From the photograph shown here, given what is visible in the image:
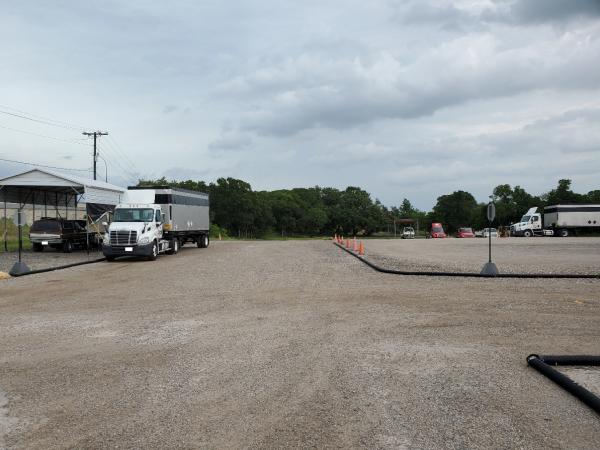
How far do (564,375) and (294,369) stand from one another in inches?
124

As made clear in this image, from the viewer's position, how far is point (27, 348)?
8234 millimetres

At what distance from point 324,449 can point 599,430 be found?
247 centimetres

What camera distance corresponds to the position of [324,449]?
14.7 ft

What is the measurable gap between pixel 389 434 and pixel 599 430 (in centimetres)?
187

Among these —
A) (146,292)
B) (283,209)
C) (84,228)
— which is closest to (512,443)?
(146,292)

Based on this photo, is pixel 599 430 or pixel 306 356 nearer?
pixel 599 430

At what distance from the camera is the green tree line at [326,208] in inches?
4264

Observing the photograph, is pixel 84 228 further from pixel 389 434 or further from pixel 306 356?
pixel 389 434

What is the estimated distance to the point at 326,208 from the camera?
6058 inches

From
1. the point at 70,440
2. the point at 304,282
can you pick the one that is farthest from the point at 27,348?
the point at 304,282

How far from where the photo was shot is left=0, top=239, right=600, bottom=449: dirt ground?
192 inches

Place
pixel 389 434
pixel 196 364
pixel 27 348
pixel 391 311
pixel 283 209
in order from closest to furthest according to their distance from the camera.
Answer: pixel 389 434
pixel 196 364
pixel 27 348
pixel 391 311
pixel 283 209

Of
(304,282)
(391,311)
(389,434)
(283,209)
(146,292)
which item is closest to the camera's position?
(389,434)

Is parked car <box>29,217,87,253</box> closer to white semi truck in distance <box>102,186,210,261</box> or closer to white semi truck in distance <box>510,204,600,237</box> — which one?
white semi truck in distance <box>102,186,210,261</box>
